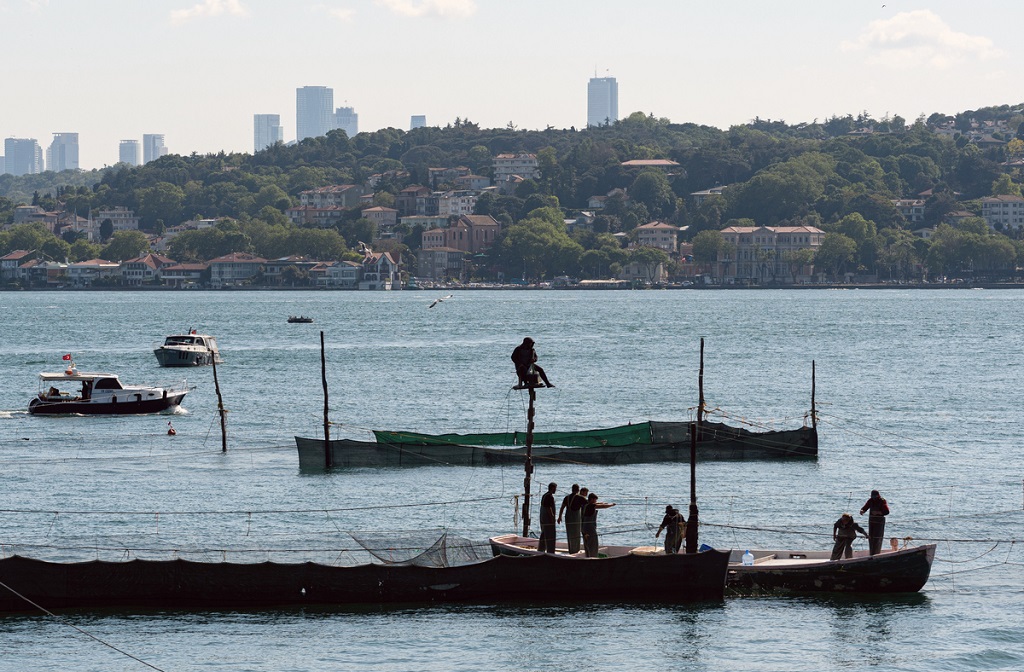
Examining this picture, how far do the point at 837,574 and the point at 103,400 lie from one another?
42919mm

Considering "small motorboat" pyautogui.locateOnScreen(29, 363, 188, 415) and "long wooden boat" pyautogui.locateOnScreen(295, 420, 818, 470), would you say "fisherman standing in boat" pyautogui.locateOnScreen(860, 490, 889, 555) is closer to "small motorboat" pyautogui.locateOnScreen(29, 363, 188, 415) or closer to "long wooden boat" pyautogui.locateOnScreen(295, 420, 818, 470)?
"long wooden boat" pyautogui.locateOnScreen(295, 420, 818, 470)

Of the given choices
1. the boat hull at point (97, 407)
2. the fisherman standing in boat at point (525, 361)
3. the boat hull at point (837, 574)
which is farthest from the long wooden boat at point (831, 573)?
the boat hull at point (97, 407)

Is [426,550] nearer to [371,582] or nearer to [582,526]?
[371,582]

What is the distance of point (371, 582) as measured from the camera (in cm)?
3272

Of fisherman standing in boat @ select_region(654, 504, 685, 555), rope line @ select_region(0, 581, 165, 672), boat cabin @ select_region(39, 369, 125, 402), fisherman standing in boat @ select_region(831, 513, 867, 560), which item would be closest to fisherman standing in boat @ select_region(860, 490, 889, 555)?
fisherman standing in boat @ select_region(831, 513, 867, 560)

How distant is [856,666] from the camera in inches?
1174

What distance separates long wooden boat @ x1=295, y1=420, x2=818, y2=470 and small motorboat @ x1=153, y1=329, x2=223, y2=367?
52.5 meters

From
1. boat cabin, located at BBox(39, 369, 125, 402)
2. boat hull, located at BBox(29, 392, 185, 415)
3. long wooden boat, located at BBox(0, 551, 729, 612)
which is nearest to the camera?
long wooden boat, located at BBox(0, 551, 729, 612)

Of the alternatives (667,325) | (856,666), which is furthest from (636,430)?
(667,325)

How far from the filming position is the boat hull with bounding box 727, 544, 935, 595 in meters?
33.7

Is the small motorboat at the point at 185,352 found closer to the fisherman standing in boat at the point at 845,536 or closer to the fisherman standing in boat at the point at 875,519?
the fisherman standing in boat at the point at 845,536

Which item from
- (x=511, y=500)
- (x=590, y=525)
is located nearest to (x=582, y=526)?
(x=590, y=525)

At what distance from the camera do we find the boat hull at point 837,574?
33.7 meters

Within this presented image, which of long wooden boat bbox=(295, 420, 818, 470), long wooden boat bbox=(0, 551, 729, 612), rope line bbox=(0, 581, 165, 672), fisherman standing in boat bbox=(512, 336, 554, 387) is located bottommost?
rope line bbox=(0, 581, 165, 672)
